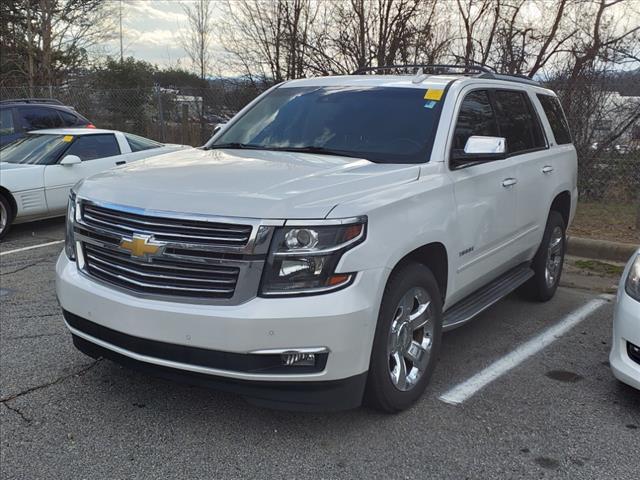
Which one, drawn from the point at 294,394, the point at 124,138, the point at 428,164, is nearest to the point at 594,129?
the point at 428,164

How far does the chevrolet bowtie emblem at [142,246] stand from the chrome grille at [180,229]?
0.03 meters

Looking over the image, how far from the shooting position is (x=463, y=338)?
4.81 metres

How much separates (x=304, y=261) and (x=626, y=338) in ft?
6.49

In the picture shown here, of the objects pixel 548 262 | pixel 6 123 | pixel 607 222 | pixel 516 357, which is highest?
pixel 6 123

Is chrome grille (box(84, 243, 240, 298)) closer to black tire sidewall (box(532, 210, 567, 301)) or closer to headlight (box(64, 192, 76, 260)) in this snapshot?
headlight (box(64, 192, 76, 260))

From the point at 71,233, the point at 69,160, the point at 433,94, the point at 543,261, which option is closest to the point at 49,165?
the point at 69,160

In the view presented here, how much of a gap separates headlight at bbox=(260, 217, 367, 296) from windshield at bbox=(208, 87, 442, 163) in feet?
3.81

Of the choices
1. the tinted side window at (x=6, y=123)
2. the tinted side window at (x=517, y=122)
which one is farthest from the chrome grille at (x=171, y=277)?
the tinted side window at (x=6, y=123)

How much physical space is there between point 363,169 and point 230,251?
110 centimetres

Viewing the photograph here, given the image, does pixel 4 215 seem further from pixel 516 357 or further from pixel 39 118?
pixel 516 357

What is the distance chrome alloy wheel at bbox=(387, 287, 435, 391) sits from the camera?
11.1ft

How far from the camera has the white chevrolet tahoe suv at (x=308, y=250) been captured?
2.87m

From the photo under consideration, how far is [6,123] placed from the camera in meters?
11.2

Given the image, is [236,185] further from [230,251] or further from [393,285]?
[393,285]
